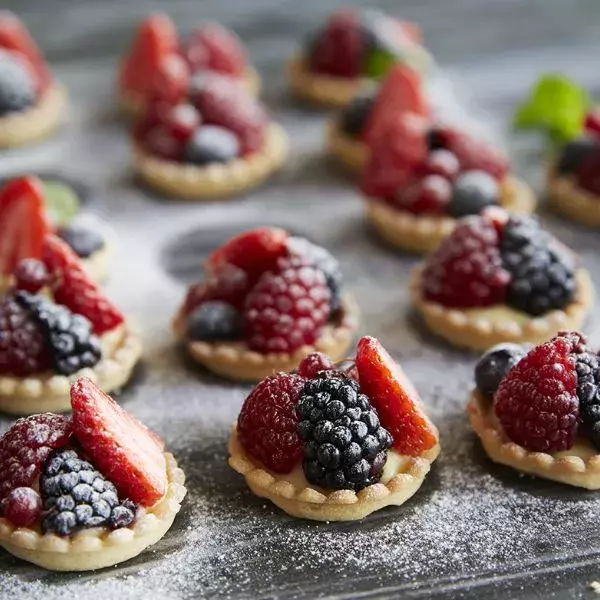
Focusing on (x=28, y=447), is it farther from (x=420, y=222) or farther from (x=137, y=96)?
(x=137, y=96)

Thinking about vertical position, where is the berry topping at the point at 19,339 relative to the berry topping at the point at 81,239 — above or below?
above

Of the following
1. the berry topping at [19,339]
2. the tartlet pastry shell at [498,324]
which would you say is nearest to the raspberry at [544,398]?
the tartlet pastry shell at [498,324]

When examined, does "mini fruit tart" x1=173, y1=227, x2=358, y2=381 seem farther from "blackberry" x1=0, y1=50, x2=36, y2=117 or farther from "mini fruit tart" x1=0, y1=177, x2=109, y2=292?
"blackberry" x1=0, y1=50, x2=36, y2=117

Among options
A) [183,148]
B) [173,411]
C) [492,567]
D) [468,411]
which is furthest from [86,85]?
[492,567]

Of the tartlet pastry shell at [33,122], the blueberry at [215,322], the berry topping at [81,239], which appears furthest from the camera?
the tartlet pastry shell at [33,122]

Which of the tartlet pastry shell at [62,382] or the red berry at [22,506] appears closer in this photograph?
the red berry at [22,506]

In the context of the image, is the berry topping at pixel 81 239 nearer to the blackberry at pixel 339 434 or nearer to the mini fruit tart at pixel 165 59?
the mini fruit tart at pixel 165 59

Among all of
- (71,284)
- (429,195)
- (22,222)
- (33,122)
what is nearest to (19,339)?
(71,284)
